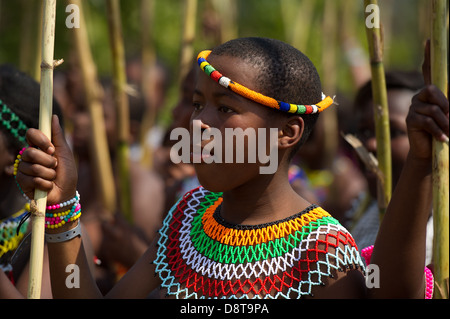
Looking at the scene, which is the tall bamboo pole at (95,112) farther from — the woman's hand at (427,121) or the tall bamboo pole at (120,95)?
the woman's hand at (427,121)

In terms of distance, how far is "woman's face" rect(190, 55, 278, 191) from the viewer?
75.2 inches

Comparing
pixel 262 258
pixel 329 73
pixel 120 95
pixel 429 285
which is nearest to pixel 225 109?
pixel 262 258

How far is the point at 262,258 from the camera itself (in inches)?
74.8

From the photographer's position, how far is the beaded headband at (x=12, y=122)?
2.56 metres

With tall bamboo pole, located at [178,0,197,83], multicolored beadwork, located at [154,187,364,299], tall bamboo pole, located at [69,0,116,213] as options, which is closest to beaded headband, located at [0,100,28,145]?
multicolored beadwork, located at [154,187,364,299]

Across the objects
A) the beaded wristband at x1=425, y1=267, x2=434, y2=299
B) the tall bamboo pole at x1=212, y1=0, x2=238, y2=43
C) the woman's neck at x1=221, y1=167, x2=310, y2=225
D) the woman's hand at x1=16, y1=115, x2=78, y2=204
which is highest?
the tall bamboo pole at x1=212, y1=0, x2=238, y2=43

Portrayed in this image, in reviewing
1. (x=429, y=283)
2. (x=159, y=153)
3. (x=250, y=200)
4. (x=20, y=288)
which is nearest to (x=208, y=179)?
(x=250, y=200)

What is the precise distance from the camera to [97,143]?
3992 mm

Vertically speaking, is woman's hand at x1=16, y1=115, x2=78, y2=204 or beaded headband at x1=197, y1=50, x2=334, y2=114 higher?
beaded headband at x1=197, y1=50, x2=334, y2=114

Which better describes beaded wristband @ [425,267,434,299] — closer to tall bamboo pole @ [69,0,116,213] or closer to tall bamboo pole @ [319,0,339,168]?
→ tall bamboo pole @ [69,0,116,213]

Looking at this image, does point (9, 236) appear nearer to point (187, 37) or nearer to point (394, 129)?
point (394, 129)

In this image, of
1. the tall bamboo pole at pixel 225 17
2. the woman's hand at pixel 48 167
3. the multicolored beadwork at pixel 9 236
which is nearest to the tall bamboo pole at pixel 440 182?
the woman's hand at pixel 48 167

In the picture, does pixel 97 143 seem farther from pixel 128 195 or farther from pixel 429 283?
pixel 429 283

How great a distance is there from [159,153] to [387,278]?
16.2ft
